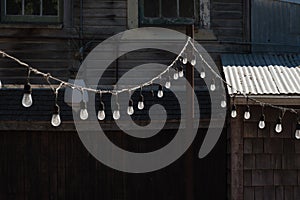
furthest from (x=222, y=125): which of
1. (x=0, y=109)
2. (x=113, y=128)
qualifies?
(x=0, y=109)

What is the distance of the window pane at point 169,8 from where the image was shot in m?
9.31

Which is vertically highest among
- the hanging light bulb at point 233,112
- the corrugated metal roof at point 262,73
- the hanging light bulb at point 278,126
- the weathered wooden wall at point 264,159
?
the corrugated metal roof at point 262,73

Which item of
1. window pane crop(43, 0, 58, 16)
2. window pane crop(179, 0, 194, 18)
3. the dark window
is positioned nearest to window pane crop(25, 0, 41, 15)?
window pane crop(43, 0, 58, 16)

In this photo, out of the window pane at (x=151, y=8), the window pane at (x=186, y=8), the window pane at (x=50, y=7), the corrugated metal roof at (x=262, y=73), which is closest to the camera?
the corrugated metal roof at (x=262, y=73)

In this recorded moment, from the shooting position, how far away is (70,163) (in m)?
8.40

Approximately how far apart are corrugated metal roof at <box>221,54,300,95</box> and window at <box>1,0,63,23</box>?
3.29 metres

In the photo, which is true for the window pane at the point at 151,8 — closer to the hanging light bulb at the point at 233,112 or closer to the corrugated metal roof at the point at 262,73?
the corrugated metal roof at the point at 262,73

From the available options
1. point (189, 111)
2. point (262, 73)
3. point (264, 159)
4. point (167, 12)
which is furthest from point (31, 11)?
point (264, 159)

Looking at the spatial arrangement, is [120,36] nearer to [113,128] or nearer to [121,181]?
[113,128]

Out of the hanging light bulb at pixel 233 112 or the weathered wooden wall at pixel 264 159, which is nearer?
the hanging light bulb at pixel 233 112

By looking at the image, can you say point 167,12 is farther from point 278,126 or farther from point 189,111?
point 278,126

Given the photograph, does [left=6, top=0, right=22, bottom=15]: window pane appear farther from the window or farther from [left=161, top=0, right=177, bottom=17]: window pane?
[left=161, top=0, right=177, bottom=17]: window pane

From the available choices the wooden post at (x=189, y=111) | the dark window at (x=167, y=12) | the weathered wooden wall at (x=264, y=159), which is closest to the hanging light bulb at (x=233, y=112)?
the weathered wooden wall at (x=264, y=159)

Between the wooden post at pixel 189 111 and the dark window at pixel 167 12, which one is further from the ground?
the dark window at pixel 167 12
